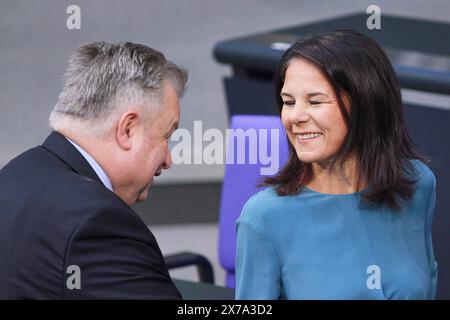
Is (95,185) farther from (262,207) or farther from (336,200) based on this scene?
(336,200)

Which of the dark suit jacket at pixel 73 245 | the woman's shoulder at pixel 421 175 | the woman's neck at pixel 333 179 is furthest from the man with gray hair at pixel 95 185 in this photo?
the woman's shoulder at pixel 421 175

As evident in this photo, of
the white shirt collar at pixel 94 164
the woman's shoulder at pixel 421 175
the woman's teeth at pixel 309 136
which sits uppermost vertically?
the woman's teeth at pixel 309 136

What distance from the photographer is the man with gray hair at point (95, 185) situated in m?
1.83

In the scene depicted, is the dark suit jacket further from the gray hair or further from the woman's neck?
the woman's neck

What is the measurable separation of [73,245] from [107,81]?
334 mm

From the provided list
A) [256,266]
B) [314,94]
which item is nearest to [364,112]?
[314,94]

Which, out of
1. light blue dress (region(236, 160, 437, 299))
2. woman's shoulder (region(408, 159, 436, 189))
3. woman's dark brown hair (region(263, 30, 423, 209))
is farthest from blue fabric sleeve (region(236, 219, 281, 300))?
woman's shoulder (region(408, 159, 436, 189))

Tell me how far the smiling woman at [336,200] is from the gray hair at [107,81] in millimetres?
271

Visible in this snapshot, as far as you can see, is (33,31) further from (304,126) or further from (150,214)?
(304,126)

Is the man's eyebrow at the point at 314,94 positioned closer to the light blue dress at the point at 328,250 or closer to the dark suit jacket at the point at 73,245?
the light blue dress at the point at 328,250

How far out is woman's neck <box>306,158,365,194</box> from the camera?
83.4 inches

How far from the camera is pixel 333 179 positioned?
212cm

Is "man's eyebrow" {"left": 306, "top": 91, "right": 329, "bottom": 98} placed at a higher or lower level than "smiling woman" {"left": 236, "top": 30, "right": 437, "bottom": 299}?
higher

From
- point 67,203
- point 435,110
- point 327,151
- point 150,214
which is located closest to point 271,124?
point 435,110
